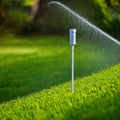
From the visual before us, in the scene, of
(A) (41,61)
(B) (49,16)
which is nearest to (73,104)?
(A) (41,61)

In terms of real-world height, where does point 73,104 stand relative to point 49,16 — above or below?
above

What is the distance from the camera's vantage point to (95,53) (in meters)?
9.83

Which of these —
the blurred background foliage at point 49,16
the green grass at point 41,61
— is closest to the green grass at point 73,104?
the green grass at point 41,61

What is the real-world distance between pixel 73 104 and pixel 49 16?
11.1 ft

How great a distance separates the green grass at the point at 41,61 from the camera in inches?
355

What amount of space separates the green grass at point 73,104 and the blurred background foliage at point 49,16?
2.24 m

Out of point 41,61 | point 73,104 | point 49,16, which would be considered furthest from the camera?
point 49,16

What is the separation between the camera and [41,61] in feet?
31.3

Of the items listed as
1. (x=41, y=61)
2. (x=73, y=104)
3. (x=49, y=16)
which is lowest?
(x=41, y=61)

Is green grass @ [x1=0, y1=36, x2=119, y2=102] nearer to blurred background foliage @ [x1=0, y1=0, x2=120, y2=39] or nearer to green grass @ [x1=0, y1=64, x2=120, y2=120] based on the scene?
blurred background foliage @ [x1=0, y1=0, x2=120, y2=39]

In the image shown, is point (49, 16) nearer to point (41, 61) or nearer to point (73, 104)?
point (41, 61)

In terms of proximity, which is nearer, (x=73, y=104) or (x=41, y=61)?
(x=73, y=104)

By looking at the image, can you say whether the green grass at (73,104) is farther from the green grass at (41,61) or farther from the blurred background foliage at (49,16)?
the blurred background foliage at (49,16)

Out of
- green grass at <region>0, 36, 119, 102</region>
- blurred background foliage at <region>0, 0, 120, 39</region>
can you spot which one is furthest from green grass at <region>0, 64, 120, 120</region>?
blurred background foliage at <region>0, 0, 120, 39</region>
